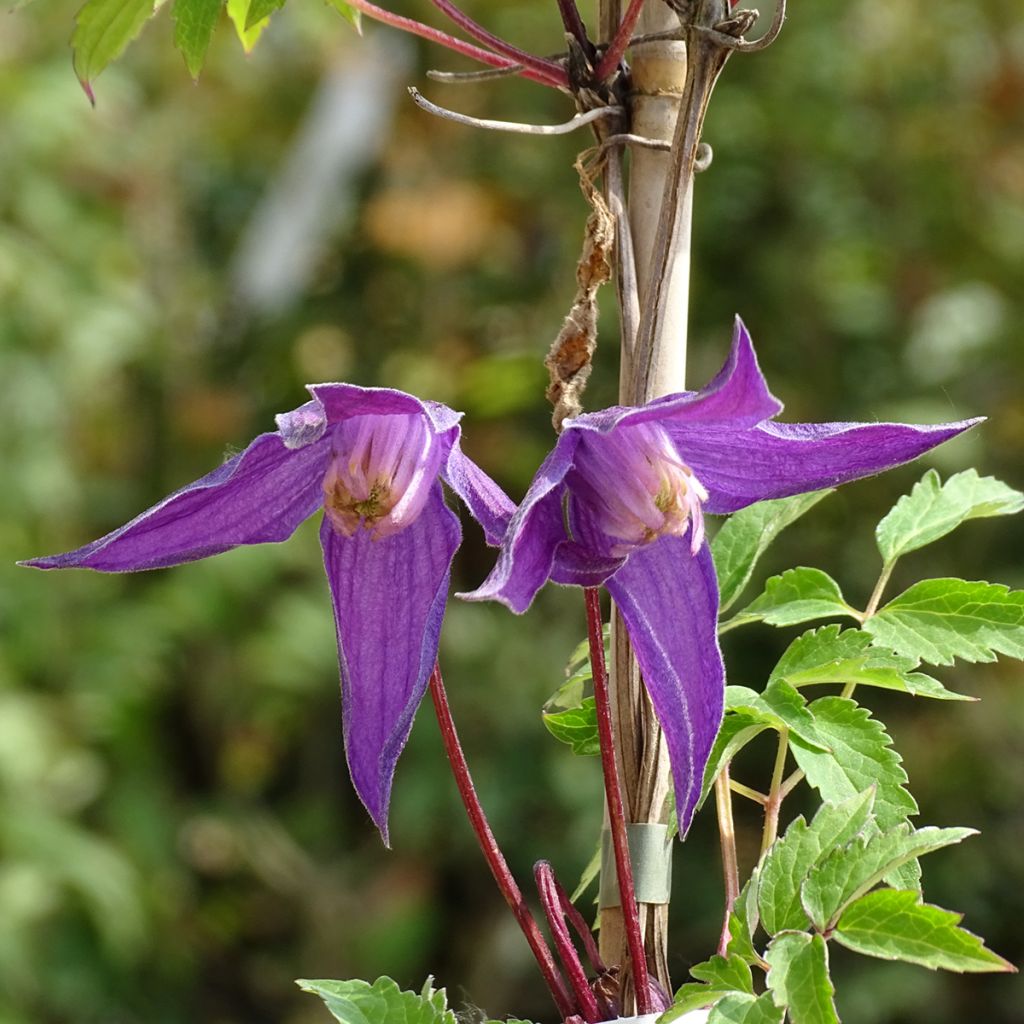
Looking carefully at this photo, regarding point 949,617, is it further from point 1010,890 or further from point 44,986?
point 44,986

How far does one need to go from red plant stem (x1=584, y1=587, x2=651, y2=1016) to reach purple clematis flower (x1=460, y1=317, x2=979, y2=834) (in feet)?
0.06

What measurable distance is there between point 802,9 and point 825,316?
2.20ft

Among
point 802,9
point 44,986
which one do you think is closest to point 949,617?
point 44,986

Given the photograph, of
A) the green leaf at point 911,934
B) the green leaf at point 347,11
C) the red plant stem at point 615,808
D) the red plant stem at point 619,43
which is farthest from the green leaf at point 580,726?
the green leaf at point 347,11

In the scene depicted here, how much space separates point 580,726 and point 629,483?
0.16 m

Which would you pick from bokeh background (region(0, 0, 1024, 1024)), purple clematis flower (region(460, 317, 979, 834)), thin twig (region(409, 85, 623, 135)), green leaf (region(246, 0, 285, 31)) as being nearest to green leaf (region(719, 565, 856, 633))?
purple clematis flower (region(460, 317, 979, 834))

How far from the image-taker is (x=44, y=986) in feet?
9.29

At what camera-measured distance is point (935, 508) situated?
74 centimetres

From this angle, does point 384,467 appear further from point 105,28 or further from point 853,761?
point 105,28

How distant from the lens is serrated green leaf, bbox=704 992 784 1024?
1.68 ft

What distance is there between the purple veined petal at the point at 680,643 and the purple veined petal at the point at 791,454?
3cm

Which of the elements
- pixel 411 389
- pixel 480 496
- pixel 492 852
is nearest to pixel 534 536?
pixel 480 496

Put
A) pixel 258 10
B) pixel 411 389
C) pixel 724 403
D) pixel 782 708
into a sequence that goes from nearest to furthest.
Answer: pixel 724 403, pixel 782 708, pixel 258 10, pixel 411 389

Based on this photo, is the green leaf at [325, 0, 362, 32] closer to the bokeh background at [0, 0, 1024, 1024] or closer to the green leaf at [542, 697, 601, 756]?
the green leaf at [542, 697, 601, 756]
